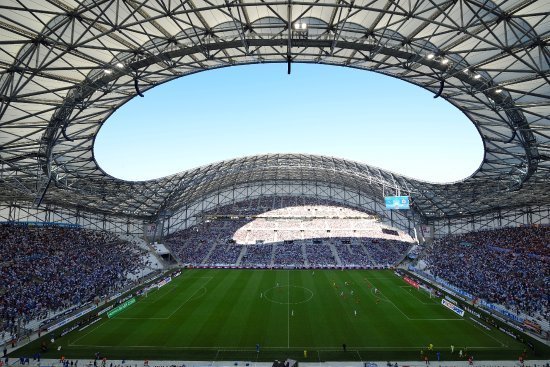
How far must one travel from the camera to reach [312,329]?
3128 centimetres

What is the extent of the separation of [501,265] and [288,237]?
136 ft

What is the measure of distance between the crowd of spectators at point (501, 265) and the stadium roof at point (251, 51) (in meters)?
14.5

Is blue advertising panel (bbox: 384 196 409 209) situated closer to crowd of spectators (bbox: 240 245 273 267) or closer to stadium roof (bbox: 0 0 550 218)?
stadium roof (bbox: 0 0 550 218)

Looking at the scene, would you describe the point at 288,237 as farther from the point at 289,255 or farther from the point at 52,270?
the point at 52,270

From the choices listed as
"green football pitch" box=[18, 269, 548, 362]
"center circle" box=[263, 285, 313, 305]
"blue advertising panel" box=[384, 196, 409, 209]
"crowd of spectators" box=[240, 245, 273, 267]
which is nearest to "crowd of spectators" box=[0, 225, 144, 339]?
"green football pitch" box=[18, 269, 548, 362]

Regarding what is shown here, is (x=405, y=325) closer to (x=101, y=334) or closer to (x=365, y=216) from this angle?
(x=101, y=334)

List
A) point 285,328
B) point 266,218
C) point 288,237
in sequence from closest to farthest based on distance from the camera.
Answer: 1. point 285,328
2. point 288,237
3. point 266,218

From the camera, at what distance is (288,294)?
4412 cm

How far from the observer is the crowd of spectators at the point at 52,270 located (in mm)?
34812

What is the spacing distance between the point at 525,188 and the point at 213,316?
45437 mm

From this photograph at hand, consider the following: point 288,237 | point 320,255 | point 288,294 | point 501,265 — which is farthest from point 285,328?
point 288,237

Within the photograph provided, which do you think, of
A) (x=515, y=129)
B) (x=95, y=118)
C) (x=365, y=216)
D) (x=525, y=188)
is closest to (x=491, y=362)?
(x=515, y=129)

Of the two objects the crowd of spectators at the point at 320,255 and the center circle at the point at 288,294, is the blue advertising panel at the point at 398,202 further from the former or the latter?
the crowd of spectators at the point at 320,255

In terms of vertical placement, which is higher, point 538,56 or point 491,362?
point 538,56
